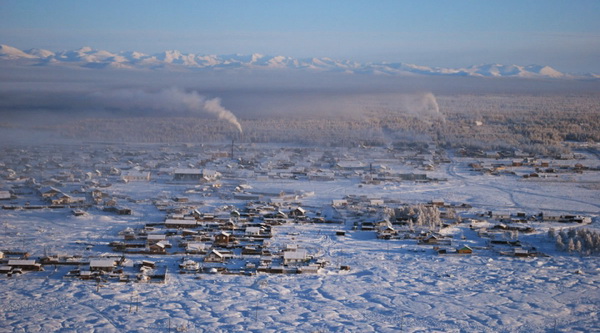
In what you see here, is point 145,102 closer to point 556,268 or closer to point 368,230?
point 368,230

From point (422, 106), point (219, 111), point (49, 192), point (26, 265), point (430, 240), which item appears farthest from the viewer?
point (422, 106)

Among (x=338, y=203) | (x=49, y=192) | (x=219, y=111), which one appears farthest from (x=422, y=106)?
(x=49, y=192)

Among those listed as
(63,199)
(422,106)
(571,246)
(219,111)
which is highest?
(422,106)

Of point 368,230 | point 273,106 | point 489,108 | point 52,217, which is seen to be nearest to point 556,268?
point 368,230

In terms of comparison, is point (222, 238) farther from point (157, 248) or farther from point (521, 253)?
point (521, 253)

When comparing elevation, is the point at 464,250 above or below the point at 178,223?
above

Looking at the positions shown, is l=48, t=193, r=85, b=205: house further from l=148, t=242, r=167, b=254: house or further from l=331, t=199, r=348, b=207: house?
l=331, t=199, r=348, b=207: house
